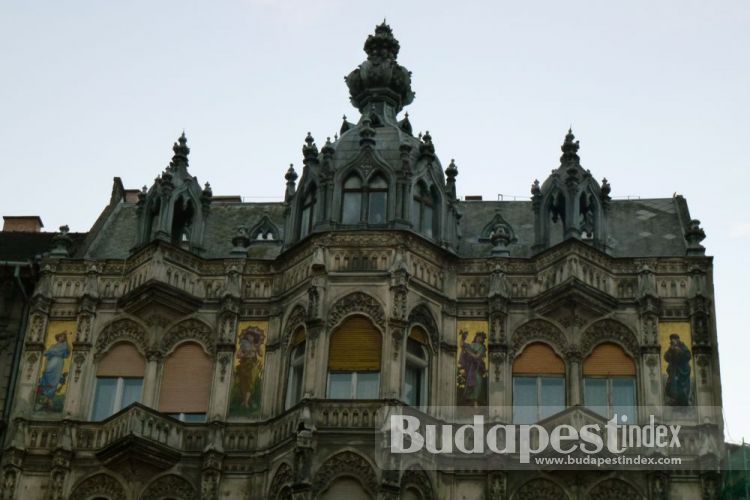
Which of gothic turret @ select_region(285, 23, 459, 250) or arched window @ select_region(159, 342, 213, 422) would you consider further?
gothic turret @ select_region(285, 23, 459, 250)

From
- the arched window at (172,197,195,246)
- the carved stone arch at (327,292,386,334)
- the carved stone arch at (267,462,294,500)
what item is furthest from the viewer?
the arched window at (172,197,195,246)

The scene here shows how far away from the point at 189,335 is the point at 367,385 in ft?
19.7

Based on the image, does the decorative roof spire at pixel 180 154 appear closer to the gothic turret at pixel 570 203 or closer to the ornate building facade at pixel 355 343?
the ornate building facade at pixel 355 343

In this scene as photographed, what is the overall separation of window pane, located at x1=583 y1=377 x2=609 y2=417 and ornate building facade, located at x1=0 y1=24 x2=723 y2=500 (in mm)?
64

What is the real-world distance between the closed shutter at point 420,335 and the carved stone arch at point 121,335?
25.5 feet

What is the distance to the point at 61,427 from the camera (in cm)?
3997

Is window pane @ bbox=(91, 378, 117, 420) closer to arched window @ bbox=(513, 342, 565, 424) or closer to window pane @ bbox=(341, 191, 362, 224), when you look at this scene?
window pane @ bbox=(341, 191, 362, 224)

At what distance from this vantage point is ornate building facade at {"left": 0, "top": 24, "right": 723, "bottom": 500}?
1501 inches

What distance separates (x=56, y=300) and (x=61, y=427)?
434cm

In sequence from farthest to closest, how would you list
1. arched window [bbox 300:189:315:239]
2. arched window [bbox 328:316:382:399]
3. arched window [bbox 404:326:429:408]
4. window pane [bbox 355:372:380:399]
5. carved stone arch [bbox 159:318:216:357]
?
arched window [bbox 300:189:315:239]
carved stone arch [bbox 159:318:216:357]
arched window [bbox 404:326:429:408]
arched window [bbox 328:316:382:399]
window pane [bbox 355:372:380:399]

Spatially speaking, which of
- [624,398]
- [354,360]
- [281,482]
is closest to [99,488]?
[281,482]

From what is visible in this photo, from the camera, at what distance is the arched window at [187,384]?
40.4 m

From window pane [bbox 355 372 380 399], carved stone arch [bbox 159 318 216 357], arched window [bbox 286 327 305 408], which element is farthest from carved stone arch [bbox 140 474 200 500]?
window pane [bbox 355 372 380 399]

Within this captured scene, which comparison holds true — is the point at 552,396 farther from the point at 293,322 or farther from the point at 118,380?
the point at 118,380
